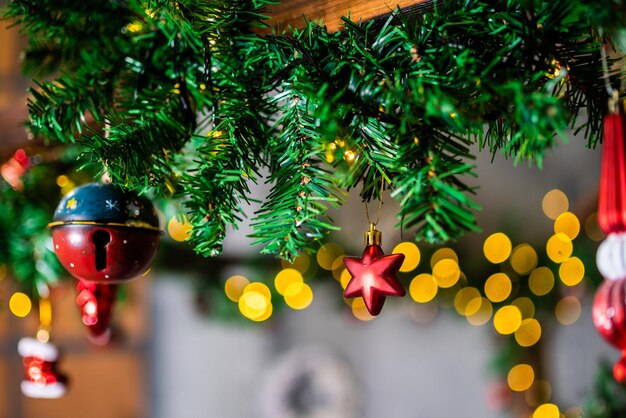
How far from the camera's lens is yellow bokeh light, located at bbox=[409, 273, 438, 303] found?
194 centimetres

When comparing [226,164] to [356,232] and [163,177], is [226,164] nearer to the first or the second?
[163,177]

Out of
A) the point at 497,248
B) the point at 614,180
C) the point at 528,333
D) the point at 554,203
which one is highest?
the point at 614,180

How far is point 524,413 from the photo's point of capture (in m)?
2.34

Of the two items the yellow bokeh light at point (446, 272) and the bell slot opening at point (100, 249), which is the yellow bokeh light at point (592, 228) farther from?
the bell slot opening at point (100, 249)

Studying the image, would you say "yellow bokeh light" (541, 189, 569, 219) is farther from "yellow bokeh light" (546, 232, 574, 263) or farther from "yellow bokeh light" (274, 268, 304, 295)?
"yellow bokeh light" (274, 268, 304, 295)

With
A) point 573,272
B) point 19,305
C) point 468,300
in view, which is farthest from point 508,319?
point 19,305

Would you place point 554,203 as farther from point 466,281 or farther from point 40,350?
point 40,350

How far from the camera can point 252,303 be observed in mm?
2035

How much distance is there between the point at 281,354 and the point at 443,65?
2283 mm

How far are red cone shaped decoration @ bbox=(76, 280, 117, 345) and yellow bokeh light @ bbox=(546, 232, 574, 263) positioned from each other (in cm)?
138

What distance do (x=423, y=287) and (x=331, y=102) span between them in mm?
1470

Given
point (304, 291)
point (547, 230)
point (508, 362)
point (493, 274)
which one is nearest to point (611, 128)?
point (493, 274)

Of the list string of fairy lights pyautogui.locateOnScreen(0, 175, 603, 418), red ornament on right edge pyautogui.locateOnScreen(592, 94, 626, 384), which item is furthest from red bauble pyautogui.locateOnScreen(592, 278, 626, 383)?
string of fairy lights pyautogui.locateOnScreen(0, 175, 603, 418)

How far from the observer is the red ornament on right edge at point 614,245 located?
45cm
